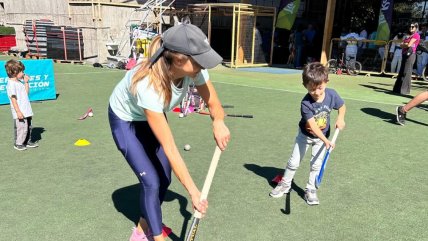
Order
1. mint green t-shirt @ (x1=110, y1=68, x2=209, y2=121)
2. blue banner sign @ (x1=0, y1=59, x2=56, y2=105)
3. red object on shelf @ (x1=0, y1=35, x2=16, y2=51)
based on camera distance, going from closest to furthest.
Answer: mint green t-shirt @ (x1=110, y1=68, x2=209, y2=121)
blue banner sign @ (x1=0, y1=59, x2=56, y2=105)
red object on shelf @ (x1=0, y1=35, x2=16, y2=51)

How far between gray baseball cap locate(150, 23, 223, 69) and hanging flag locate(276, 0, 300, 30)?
15885 mm

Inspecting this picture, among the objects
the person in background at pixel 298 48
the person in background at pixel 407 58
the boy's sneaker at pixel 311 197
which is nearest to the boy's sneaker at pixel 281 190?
A: the boy's sneaker at pixel 311 197

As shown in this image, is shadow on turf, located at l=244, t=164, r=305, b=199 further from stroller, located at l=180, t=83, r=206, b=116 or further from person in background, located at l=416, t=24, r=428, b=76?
person in background, located at l=416, t=24, r=428, b=76

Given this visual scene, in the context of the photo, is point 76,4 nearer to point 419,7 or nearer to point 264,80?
point 264,80

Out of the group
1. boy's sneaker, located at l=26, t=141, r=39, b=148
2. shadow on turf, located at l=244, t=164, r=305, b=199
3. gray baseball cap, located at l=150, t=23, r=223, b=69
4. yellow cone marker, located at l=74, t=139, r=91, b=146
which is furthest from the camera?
yellow cone marker, located at l=74, t=139, r=91, b=146

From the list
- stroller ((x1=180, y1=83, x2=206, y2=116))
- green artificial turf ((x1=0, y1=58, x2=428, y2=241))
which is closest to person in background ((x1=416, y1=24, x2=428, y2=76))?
green artificial turf ((x1=0, y1=58, x2=428, y2=241))

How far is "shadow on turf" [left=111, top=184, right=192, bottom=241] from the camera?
3598mm

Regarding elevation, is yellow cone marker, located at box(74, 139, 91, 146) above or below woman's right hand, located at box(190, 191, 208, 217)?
below

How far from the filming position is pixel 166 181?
3.03 meters

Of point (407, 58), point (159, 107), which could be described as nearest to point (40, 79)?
point (159, 107)

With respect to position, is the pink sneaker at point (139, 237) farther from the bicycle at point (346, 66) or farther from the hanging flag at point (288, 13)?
the hanging flag at point (288, 13)

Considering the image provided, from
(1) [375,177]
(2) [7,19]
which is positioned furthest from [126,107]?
(2) [7,19]

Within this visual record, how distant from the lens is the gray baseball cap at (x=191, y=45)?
2.10 m

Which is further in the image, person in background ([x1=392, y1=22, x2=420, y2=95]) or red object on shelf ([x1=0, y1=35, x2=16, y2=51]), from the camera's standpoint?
red object on shelf ([x1=0, y1=35, x2=16, y2=51])
